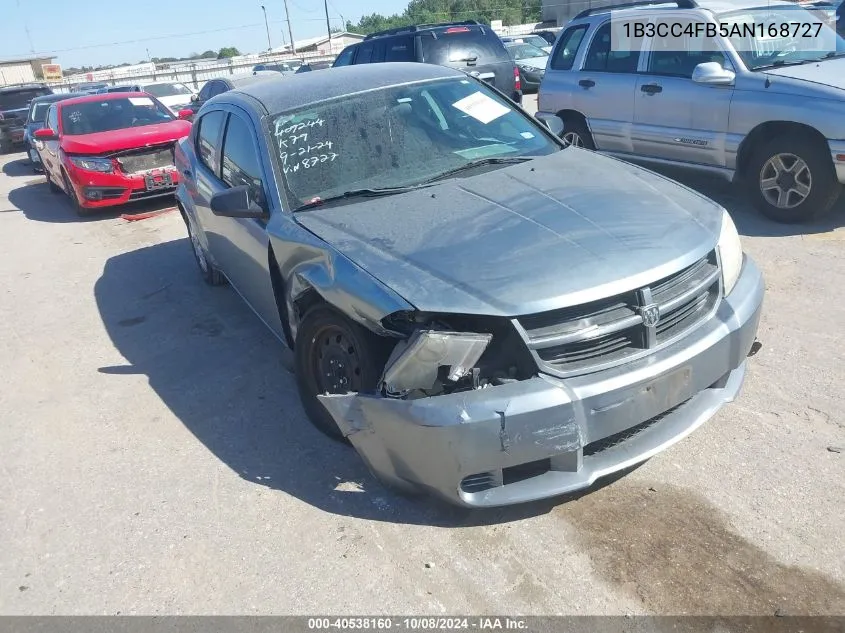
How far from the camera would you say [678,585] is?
2.64 meters

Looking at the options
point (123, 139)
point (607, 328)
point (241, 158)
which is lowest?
point (123, 139)

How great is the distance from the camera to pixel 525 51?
67.5 feet

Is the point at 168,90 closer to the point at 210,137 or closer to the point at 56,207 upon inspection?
the point at 56,207

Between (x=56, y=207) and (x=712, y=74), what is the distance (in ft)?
33.7

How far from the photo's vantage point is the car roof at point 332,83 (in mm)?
4277

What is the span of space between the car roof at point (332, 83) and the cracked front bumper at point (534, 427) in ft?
7.03

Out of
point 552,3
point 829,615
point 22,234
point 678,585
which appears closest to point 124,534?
point 678,585

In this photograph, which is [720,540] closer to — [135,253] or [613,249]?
[613,249]

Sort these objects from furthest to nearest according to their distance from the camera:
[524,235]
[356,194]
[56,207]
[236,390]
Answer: [56,207] → [236,390] → [356,194] → [524,235]

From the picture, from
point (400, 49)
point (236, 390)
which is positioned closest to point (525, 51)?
point (400, 49)

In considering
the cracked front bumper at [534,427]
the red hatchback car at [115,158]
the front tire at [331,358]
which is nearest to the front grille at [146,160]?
the red hatchback car at [115,158]

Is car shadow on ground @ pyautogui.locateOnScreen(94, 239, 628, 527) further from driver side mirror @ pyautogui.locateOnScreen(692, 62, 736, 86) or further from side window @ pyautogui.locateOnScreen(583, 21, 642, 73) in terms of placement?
side window @ pyautogui.locateOnScreen(583, 21, 642, 73)

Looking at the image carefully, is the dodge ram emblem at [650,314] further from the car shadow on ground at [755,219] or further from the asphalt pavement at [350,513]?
the car shadow on ground at [755,219]

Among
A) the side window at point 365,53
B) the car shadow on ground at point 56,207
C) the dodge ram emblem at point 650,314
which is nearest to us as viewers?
the dodge ram emblem at point 650,314
